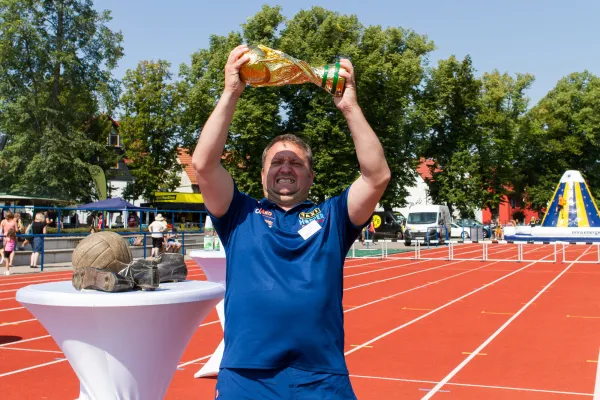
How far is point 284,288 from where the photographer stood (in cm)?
274

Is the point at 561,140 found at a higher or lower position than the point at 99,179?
higher

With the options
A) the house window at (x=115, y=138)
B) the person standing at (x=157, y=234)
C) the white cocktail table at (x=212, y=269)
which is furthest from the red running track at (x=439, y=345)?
the house window at (x=115, y=138)

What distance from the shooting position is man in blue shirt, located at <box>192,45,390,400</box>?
8.87ft

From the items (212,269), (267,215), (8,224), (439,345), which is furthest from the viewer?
(8,224)

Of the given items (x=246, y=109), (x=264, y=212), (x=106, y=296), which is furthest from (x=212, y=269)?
(x=246, y=109)

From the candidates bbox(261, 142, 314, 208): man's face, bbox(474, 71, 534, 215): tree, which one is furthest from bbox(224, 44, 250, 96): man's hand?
bbox(474, 71, 534, 215): tree

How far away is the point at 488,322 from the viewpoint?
10789 millimetres

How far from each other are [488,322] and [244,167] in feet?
106

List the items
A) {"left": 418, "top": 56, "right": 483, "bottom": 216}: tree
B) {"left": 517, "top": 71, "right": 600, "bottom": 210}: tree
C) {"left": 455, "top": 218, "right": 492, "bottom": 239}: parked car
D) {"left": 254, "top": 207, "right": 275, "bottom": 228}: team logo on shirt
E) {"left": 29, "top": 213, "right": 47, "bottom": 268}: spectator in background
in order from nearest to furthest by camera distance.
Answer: {"left": 254, "top": 207, "right": 275, "bottom": 228}: team logo on shirt < {"left": 29, "top": 213, "right": 47, "bottom": 268}: spectator in background < {"left": 455, "top": 218, "right": 492, "bottom": 239}: parked car < {"left": 418, "top": 56, "right": 483, "bottom": 216}: tree < {"left": 517, "top": 71, "right": 600, "bottom": 210}: tree

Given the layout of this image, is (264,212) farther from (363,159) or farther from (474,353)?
(474,353)

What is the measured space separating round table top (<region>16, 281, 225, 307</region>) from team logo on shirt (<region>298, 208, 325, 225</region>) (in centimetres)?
111

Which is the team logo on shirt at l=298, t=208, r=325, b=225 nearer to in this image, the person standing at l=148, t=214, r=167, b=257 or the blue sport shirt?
the blue sport shirt

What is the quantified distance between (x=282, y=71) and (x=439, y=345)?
6.69 m

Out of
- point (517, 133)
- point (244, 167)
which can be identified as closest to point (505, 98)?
point (517, 133)
